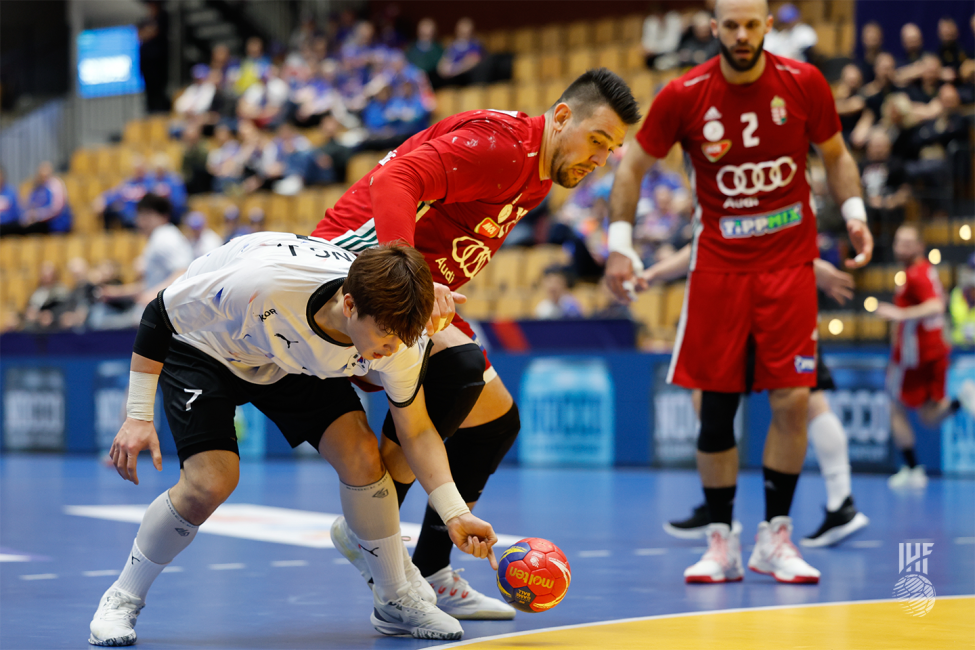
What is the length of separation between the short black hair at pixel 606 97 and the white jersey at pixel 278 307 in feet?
3.02

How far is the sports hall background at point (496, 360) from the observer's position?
453 centimetres

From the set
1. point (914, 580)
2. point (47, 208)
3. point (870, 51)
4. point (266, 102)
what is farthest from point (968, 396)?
point (47, 208)

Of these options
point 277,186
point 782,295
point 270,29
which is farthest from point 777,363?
point 270,29

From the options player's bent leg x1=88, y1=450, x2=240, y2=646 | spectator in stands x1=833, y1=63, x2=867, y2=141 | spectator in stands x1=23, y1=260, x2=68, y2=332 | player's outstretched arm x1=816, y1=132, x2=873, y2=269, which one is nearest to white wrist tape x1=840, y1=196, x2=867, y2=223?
player's outstretched arm x1=816, y1=132, x2=873, y2=269

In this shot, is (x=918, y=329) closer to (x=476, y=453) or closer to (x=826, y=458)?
(x=826, y=458)

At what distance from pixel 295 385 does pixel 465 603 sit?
99cm

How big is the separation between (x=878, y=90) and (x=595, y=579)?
8777 mm

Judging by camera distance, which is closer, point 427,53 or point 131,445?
point 131,445

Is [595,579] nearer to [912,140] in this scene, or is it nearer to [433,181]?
[433,181]

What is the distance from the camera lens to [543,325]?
446 inches

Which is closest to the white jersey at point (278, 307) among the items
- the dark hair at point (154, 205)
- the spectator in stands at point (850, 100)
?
the dark hair at point (154, 205)

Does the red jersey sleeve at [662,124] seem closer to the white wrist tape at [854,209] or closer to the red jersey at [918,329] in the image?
the white wrist tape at [854,209]

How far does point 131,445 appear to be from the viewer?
3484 millimetres

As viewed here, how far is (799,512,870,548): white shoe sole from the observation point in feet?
19.5
